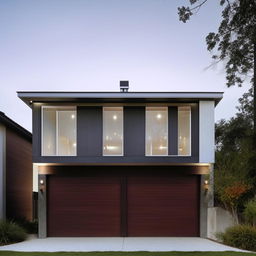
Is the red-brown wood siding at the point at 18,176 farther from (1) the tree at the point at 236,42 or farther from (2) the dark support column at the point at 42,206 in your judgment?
(1) the tree at the point at 236,42

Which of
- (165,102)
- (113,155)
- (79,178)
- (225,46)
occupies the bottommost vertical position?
(79,178)

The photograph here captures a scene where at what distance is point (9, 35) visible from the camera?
59.6ft

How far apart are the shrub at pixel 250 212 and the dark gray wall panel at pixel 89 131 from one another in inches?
Answer: 213

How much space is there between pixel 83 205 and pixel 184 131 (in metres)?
4.84

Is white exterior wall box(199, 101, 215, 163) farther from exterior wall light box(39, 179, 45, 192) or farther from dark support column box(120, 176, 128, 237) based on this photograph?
exterior wall light box(39, 179, 45, 192)

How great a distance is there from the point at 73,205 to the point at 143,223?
2807mm

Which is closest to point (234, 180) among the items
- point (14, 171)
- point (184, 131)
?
point (184, 131)

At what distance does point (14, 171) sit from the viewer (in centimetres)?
1322

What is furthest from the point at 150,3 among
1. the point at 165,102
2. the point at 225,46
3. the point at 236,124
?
the point at 236,124

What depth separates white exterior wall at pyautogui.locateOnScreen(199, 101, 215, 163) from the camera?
1002 cm

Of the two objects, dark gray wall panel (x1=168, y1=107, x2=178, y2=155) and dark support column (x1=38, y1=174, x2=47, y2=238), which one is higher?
dark gray wall panel (x1=168, y1=107, x2=178, y2=155)

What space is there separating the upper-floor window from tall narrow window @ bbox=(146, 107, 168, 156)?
9.12 ft

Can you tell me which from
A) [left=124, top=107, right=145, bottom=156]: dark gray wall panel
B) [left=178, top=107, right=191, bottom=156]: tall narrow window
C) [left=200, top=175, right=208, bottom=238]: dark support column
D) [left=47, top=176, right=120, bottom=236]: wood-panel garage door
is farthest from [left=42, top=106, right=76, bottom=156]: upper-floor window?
[left=200, top=175, right=208, bottom=238]: dark support column

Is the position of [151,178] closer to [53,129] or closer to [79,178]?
[79,178]
